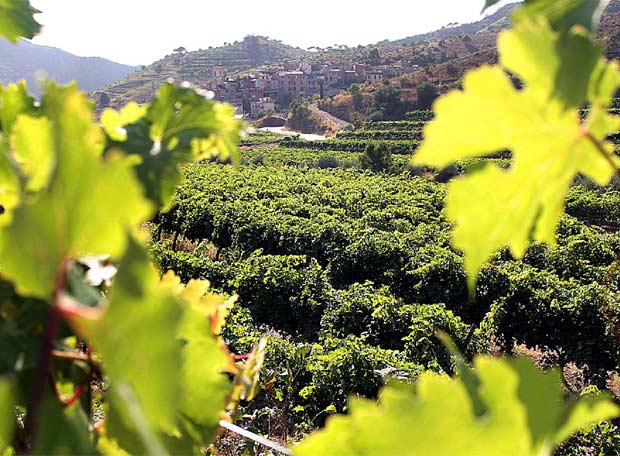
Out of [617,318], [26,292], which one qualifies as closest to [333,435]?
[26,292]

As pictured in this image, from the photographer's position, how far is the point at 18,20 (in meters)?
1.05

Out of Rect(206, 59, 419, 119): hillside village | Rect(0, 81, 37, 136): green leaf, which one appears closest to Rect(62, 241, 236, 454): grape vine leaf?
Rect(0, 81, 37, 136): green leaf

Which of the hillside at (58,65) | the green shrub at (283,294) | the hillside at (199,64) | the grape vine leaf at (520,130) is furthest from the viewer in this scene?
the hillside at (58,65)

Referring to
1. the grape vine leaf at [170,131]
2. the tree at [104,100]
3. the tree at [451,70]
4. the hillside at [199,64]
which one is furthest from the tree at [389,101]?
the grape vine leaf at [170,131]

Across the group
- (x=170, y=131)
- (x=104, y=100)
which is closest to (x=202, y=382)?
(x=170, y=131)

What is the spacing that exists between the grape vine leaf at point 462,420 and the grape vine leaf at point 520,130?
110 mm

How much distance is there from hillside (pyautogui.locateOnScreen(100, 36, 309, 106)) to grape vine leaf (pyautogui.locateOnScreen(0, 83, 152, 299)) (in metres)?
86.4

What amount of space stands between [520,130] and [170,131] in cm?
50

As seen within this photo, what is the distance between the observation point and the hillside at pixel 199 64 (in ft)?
306

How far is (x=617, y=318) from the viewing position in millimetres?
7809

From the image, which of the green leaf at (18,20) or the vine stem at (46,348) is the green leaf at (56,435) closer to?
the vine stem at (46,348)

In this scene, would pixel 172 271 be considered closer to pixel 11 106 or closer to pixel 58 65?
pixel 11 106

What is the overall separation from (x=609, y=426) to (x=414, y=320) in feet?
9.31

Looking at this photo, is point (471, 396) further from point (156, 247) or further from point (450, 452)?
point (156, 247)
